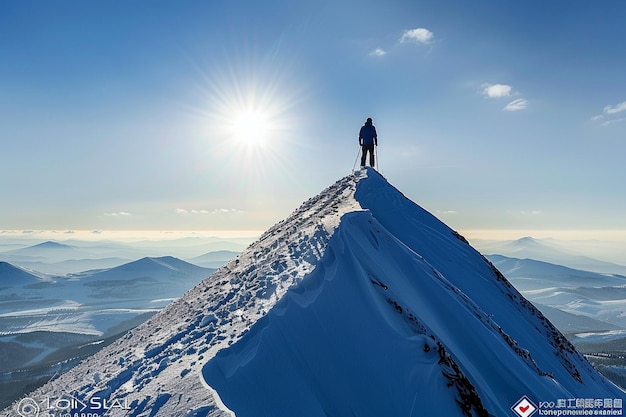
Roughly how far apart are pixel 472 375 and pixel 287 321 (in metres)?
4.90

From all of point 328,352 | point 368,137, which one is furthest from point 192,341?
point 368,137

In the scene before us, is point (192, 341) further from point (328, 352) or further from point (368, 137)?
point (368, 137)

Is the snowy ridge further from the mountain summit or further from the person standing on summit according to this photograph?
the person standing on summit

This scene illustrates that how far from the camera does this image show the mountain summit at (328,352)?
21.7 ft

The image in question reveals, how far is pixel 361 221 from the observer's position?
13.0 m

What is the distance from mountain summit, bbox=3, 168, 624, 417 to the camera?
260 inches

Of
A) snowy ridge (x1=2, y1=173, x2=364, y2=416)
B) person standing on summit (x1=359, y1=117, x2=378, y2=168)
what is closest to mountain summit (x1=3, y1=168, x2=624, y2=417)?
snowy ridge (x1=2, y1=173, x2=364, y2=416)

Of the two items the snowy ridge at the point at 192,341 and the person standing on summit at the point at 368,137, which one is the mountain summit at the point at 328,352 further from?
the person standing on summit at the point at 368,137

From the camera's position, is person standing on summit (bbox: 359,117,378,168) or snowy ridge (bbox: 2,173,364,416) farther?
person standing on summit (bbox: 359,117,378,168)

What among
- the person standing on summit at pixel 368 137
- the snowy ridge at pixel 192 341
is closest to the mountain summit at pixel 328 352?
the snowy ridge at pixel 192 341

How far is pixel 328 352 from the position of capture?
7.29 meters

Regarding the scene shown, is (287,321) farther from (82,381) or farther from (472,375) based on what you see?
(82,381)

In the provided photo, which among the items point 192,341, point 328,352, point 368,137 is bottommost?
point 192,341

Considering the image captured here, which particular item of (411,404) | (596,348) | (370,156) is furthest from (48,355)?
(596,348)
